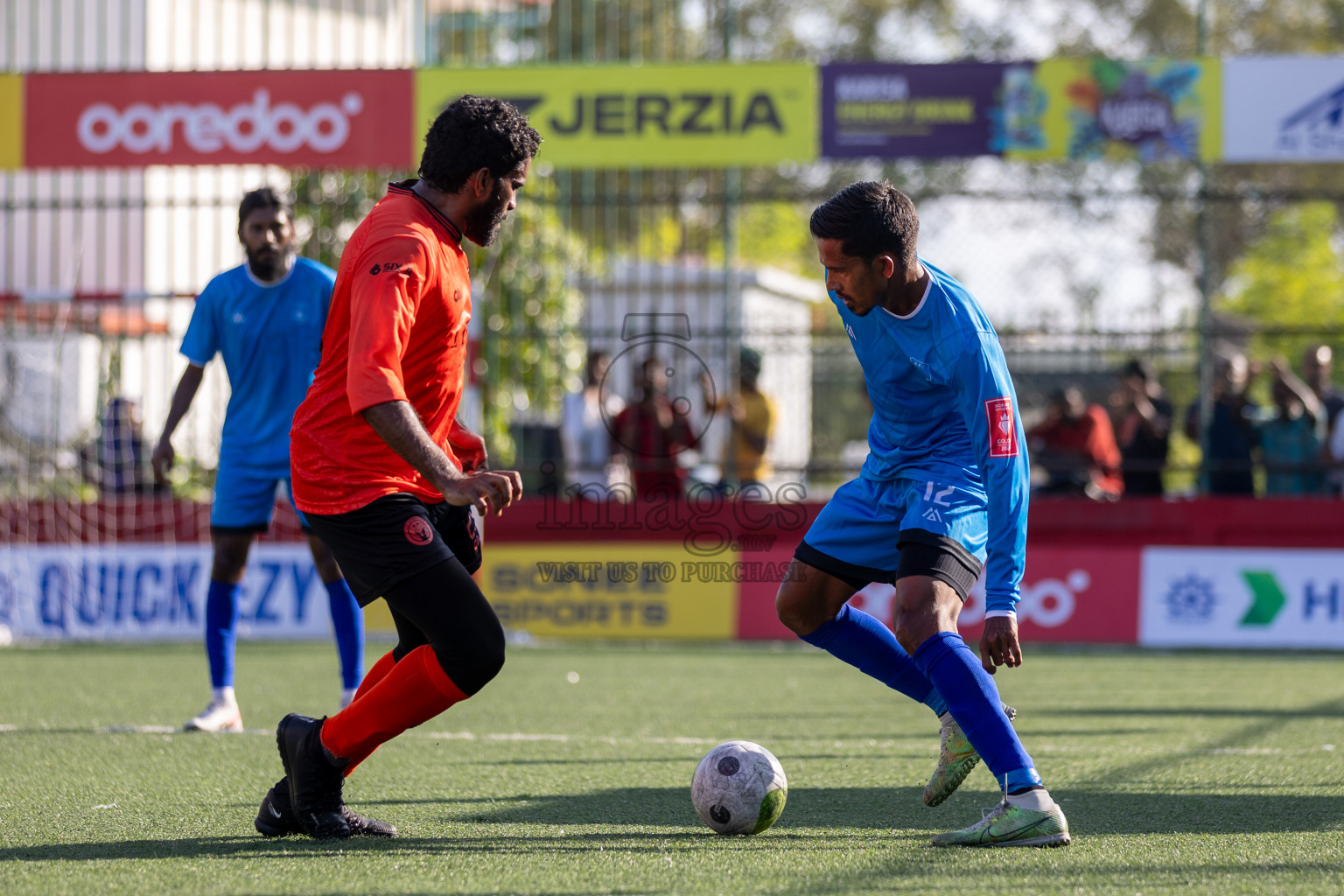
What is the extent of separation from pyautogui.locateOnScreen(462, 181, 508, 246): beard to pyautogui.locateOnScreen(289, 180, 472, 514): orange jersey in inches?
1.8

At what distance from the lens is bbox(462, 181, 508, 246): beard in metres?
4.17

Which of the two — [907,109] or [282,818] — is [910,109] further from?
[282,818]

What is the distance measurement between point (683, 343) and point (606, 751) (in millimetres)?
6866

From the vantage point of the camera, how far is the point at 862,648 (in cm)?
489

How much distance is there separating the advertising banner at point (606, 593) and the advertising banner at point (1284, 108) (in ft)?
17.4

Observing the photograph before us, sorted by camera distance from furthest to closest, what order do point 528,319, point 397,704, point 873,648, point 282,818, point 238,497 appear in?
point 528,319 → point 238,497 → point 873,648 → point 282,818 → point 397,704

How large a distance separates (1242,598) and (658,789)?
745 cm

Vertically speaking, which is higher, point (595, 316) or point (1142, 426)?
point (595, 316)

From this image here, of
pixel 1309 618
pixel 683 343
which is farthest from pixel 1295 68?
pixel 683 343

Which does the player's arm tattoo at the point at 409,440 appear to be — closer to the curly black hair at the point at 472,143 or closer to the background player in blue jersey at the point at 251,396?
the curly black hair at the point at 472,143

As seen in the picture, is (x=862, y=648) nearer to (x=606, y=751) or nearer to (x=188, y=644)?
(x=606, y=751)

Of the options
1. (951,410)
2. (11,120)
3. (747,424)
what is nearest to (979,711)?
(951,410)

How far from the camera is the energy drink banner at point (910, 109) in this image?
12.0 m

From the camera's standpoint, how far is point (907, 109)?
12.0 m
